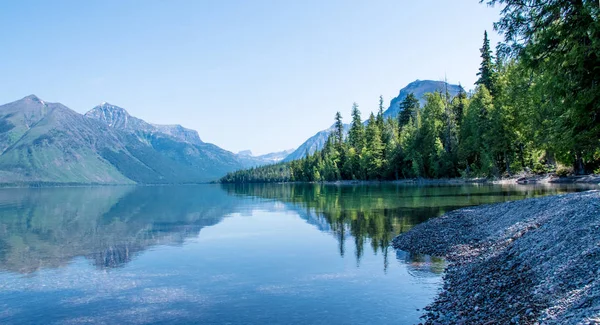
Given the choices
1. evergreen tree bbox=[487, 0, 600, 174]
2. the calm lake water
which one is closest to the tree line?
evergreen tree bbox=[487, 0, 600, 174]

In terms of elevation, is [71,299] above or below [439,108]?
below

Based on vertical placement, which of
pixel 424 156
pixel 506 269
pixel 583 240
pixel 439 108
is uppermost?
pixel 439 108

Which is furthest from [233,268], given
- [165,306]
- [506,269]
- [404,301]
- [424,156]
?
[424,156]

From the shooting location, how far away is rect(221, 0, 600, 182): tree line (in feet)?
72.0

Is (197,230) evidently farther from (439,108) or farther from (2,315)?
(439,108)

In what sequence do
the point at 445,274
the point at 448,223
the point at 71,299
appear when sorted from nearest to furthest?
the point at 71,299 < the point at 445,274 < the point at 448,223

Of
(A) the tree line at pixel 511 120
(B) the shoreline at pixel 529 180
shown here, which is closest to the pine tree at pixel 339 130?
(A) the tree line at pixel 511 120

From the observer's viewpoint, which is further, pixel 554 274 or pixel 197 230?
pixel 197 230

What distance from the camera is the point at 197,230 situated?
43500 millimetres

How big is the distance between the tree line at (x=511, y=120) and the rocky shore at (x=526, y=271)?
277 inches

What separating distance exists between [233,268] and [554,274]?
17.4m

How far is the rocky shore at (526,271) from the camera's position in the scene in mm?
11914

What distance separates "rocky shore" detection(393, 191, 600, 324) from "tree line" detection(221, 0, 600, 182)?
703cm

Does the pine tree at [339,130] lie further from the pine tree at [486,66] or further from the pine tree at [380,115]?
the pine tree at [486,66]
